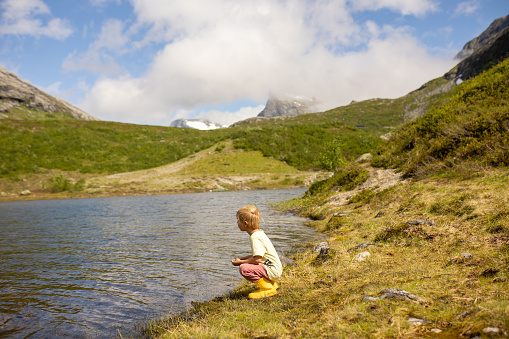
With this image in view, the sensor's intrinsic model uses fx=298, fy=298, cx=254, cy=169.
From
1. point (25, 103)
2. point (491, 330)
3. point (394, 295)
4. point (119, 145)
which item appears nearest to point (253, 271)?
point (394, 295)

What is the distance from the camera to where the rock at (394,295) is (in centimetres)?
458

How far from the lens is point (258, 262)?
21.0 feet

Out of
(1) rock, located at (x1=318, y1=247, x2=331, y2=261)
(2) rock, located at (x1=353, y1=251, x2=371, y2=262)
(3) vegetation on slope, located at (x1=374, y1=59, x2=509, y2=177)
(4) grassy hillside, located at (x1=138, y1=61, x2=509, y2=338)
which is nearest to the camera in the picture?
(4) grassy hillside, located at (x1=138, y1=61, x2=509, y2=338)

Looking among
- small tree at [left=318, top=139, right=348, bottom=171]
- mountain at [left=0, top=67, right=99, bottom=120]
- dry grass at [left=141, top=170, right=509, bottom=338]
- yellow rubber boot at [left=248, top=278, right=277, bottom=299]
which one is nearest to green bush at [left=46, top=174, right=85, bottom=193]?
small tree at [left=318, top=139, right=348, bottom=171]

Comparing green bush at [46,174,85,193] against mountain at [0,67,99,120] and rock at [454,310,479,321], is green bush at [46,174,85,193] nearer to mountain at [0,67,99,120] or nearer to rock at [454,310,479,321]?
rock at [454,310,479,321]

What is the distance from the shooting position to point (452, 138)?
1487 cm

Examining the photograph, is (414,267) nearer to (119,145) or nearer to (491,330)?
(491,330)

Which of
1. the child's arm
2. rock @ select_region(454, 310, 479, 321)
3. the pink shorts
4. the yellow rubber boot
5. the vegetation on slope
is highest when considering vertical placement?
the vegetation on slope

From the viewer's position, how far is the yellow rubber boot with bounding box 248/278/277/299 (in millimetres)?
6227

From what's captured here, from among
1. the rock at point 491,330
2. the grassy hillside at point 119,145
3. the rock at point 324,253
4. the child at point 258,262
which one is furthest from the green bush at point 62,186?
the rock at point 491,330

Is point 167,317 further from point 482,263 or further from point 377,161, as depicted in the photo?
point 377,161

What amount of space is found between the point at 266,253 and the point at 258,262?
10.5 inches

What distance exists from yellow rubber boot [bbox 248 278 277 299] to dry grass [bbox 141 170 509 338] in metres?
0.20

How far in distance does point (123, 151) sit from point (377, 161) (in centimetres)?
5975
